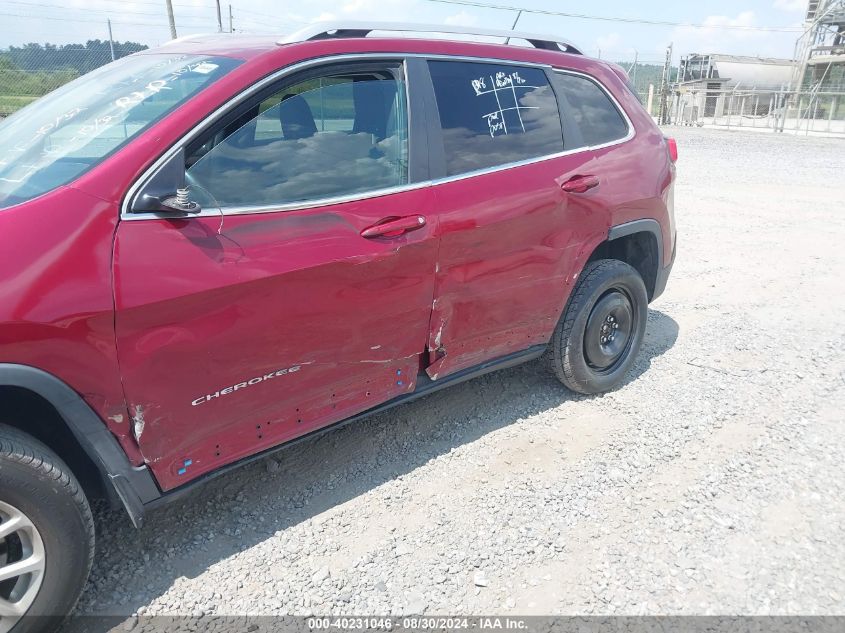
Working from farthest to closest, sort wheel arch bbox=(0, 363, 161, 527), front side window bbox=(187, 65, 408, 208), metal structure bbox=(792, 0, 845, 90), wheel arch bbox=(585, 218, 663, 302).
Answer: metal structure bbox=(792, 0, 845, 90) → wheel arch bbox=(585, 218, 663, 302) → front side window bbox=(187, 65, 408, 208) → wheel arch bbox=(0, 363, 161, 527)

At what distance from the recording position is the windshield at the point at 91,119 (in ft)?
7.27

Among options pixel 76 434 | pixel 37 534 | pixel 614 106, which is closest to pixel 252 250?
pixel 76 434

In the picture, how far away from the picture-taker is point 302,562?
261cm

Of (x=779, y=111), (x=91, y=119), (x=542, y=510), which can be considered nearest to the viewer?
(x=91, y=119)

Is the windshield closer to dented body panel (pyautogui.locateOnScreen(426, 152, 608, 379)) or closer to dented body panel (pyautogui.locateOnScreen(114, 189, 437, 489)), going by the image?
dented body panel (pyautogui.locateOnScreen(114, 189, 437, 489))

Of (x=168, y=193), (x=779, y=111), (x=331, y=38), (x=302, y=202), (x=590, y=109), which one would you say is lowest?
(x=779, y=111)

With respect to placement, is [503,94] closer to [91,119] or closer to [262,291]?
[262,291]

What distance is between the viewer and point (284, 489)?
3.04m

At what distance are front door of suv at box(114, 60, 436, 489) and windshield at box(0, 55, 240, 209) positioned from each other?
262 millimetres

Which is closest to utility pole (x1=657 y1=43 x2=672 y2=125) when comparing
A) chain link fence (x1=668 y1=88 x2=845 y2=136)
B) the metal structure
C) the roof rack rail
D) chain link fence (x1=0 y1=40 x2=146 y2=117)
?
chain link fence (x1=668 y1=88 x2=845 y2=136)

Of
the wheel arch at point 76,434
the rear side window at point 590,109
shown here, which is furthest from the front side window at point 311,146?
the rear side window at point 590,109

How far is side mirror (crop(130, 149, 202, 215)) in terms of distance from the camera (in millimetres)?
2131

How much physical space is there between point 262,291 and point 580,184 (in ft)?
6.38

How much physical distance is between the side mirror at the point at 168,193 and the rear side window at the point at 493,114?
4.02 ft
